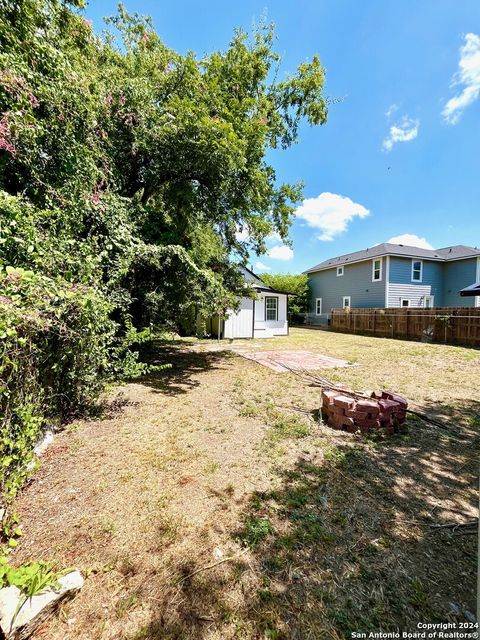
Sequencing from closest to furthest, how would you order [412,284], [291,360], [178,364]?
[178,364]
[291,360]
[412,284]

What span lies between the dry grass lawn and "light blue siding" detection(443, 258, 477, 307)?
57.2 feet

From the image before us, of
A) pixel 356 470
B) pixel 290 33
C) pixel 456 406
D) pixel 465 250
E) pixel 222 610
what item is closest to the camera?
pixel 222 610

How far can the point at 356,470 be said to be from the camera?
2803 mm

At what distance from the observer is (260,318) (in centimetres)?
1533

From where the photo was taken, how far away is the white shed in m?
14.5

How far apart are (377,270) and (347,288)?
3.02 metres

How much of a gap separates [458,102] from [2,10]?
34.9 ft

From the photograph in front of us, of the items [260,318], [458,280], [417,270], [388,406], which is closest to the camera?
[388,406]

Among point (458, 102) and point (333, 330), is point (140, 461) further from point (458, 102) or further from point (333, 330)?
point (333, 330)

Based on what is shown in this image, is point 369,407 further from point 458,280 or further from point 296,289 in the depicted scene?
point 296,289

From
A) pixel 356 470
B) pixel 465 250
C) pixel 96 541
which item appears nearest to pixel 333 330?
pixel 465 250

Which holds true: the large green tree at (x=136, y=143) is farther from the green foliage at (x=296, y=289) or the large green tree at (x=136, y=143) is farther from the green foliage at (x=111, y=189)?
the green foliage at (x=296, y=289)

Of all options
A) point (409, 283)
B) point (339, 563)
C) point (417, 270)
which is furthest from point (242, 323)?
point (339, 563)

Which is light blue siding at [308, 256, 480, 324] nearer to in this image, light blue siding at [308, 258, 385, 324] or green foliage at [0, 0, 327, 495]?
light blue siding at [308, 258, 385, 324]
